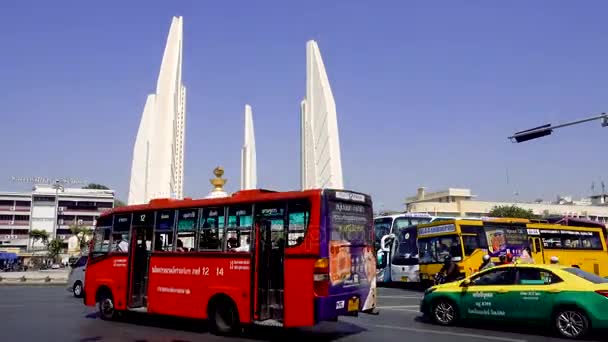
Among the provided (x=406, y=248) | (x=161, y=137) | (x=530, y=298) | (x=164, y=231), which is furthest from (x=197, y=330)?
(x=161, y=137)

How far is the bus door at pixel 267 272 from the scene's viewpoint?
9.51 meters

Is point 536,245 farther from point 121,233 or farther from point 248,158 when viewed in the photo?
point 248,158

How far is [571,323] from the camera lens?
31.3ft

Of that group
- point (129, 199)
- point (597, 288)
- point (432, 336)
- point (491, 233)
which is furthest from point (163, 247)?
point (129, 199)

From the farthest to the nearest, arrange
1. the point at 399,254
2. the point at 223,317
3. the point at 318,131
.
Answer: the point at 318,131, the point at 399,254, the point at 223,317

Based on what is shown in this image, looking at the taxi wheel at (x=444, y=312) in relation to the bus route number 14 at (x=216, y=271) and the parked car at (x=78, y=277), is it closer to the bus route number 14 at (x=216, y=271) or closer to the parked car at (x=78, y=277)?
the bus route number 14 at (x=216, y=271)

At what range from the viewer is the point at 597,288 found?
929 cm

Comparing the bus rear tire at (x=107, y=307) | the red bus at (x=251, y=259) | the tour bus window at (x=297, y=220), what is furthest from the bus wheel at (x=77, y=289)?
the tour bus window at (x=297, y=220)

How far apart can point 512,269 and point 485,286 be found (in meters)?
0.64

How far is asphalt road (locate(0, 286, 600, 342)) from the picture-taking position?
977cm

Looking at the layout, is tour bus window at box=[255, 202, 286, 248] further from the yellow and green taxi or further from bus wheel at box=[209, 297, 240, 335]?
the yellow and green taxi

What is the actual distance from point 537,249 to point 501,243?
89.4 inches

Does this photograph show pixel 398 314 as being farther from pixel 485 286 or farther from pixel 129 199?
pixel 129 199

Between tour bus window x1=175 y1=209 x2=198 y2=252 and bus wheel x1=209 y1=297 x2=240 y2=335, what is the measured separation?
120 centimetres
